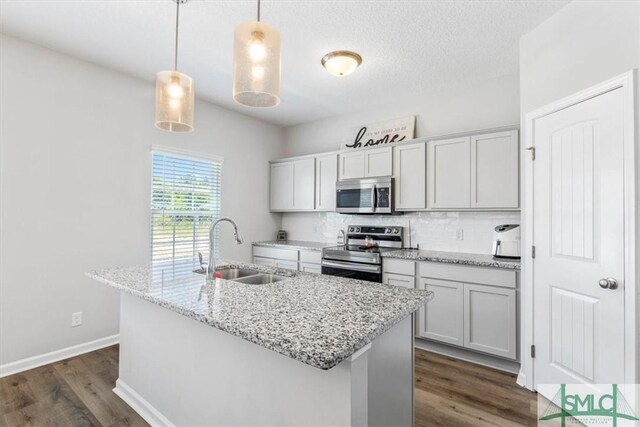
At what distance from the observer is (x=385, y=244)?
13.1 feet

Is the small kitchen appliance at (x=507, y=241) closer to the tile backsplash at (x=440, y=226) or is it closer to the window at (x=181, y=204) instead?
the tile backsplash at (x=440, y=226)

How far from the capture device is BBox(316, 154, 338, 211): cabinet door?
4254 mm

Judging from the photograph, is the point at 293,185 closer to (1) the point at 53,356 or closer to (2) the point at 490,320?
(2) the point at 490,320

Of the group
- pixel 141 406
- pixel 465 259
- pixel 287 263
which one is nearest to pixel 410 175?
pixel 465 259

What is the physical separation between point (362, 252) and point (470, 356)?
1396mm

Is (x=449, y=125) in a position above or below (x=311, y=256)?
above

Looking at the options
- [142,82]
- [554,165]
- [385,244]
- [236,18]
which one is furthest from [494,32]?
Answer: [142,82]

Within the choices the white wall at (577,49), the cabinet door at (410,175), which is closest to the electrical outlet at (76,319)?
the cabinet door at (410,175)

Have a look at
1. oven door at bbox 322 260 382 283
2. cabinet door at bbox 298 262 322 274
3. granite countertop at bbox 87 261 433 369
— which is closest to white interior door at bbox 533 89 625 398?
granite countertop at bbox 87 261 433 369

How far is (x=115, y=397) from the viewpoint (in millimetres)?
2264

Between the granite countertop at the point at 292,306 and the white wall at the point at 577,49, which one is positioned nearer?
the granite countertop at the point at 292,306

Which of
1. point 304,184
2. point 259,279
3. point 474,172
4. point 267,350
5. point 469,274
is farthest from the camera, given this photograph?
point 304,184

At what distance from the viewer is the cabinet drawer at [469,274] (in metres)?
2.72

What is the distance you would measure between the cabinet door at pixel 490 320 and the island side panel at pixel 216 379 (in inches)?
81.0
